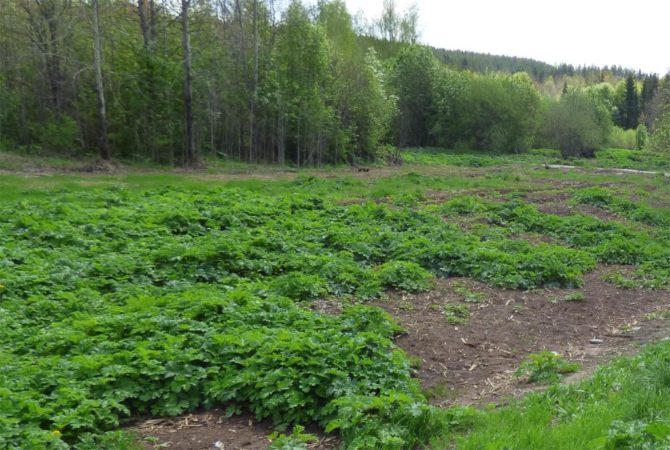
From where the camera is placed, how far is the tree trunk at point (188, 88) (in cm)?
2597

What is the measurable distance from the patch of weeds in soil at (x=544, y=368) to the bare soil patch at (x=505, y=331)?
0.52 ft

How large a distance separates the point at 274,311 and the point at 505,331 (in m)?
3.44

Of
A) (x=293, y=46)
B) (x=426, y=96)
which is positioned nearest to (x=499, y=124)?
(x=426, y=96)

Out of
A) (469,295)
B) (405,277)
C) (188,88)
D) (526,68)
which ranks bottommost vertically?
(469,295)

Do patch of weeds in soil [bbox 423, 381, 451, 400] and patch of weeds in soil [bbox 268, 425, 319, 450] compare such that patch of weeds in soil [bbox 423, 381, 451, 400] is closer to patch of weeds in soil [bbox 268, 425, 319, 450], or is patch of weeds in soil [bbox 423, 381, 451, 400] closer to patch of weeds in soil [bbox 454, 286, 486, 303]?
patch of weeds in soil [bbox 268, 425, 319, 450]

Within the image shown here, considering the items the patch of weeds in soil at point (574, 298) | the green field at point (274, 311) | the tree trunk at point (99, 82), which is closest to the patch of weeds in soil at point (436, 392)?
the green field at point (274, 311)

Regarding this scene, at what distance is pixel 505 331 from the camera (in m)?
8.37

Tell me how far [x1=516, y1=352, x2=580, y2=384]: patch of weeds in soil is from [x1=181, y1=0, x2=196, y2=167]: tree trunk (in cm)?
2297

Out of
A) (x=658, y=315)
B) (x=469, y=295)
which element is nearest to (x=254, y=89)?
(x=469, y=295)

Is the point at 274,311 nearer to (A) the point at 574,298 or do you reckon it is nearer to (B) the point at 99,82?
→ (A) the point at 574,298

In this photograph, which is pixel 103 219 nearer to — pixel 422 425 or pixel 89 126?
pixel 422 425

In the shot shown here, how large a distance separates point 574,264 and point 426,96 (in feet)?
165

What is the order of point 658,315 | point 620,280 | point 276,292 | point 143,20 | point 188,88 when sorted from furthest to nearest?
point 143,20, point 188,88, point 620,280, point 658,315, point 276,292

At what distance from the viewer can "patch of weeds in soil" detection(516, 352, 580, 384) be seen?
640cm
